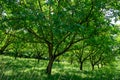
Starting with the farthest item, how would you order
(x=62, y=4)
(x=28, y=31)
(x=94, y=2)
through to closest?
(x=28, y=31)
(x=62, y=4)
(x=94, y=2)

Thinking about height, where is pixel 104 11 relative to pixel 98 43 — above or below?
above

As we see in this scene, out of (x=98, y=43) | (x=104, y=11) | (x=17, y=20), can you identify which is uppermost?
(x=104, y=11)

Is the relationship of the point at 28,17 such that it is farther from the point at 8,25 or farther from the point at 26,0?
the point at 26,0

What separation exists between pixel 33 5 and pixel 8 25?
2.74m

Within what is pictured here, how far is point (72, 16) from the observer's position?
1617 cm

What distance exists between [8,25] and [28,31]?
3502 mm

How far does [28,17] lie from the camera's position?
533 inches

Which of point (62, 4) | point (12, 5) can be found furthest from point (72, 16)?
point (12, 5)

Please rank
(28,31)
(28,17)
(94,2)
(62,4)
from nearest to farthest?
1. (28,17)
2. (94,2)
3. (62,4)
4. (28,31)

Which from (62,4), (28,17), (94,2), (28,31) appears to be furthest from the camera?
(28,31)

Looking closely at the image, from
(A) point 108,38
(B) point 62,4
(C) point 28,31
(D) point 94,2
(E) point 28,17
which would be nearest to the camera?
(E) point 28,17

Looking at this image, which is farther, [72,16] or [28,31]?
[28,31]

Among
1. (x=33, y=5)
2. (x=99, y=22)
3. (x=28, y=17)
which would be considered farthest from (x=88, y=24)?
(x=28, y=17)

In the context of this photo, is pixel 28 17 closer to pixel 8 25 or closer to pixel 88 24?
pixel 8 25
